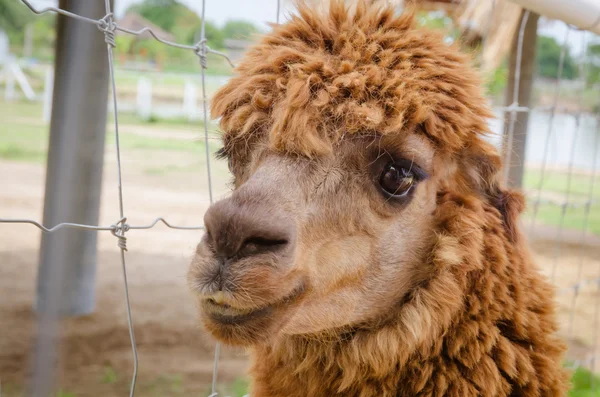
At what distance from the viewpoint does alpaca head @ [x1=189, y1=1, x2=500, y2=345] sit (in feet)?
5.54

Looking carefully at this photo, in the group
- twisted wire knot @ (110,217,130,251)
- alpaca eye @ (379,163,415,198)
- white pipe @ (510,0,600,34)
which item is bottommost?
twisted wire knot @ (110,217,130,251)

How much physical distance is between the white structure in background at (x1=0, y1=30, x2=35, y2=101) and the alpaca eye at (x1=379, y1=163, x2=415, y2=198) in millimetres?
25142

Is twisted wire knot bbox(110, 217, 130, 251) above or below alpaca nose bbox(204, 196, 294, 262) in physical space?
below

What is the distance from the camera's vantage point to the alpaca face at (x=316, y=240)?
1.61 metres

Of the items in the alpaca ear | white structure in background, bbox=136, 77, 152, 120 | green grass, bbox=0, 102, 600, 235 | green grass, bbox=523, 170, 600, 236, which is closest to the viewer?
the alpaca ear

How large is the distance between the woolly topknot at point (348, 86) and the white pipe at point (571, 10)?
1.89ft

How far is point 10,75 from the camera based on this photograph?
2631 centimetres

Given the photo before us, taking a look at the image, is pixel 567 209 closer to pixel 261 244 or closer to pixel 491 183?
pixel 491 183

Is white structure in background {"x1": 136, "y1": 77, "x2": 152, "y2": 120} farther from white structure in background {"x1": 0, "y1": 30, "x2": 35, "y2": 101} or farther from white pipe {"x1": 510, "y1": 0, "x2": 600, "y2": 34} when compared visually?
white pipe {"x1": 510, "y1": 0, "x2": 600, "y2": 34}

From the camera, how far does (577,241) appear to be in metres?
10.5

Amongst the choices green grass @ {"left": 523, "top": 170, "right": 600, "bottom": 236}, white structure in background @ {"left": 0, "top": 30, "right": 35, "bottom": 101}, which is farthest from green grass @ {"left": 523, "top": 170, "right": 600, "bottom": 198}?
white structure in background @ {"left": 0, "top": 30, "right": 35, "bottom": 101}

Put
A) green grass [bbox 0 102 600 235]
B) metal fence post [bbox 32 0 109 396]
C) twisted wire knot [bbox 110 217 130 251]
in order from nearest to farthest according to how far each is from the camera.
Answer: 1. twisted wire knot [bbox 110 217 130 251]
2. metal fence post [bbox 32 0 109 396]
3. green grass [bbox 0 102 600 235]

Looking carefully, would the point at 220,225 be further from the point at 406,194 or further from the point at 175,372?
the point at 175,372

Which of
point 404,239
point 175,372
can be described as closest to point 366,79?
point 404,239
